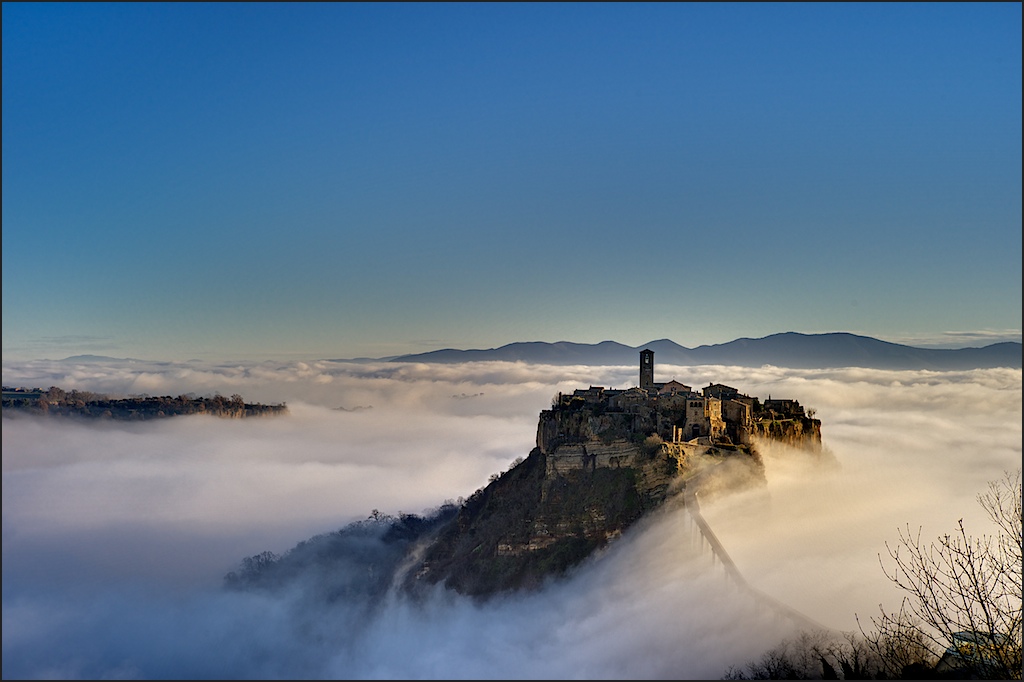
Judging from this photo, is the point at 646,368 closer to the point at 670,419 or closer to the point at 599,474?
the point at 670,419

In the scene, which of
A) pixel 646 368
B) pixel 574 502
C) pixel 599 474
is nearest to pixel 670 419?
pixel 599 474

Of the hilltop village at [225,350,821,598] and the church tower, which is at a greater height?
the church tower

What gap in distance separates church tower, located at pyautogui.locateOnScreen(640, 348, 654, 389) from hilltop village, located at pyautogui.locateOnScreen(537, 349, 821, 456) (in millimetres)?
63

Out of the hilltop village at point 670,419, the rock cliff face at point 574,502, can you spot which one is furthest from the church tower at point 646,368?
the rock cliff face at point 574,502

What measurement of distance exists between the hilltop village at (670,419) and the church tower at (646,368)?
6cm

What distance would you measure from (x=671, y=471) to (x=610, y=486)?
3728 mm

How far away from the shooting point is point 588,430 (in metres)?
39.8

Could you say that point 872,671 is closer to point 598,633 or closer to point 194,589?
point 598,633

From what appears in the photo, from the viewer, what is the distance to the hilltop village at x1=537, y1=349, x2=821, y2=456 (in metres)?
37.2

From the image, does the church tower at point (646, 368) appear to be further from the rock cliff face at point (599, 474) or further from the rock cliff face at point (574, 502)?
the rock cliff face at point (574, 502)

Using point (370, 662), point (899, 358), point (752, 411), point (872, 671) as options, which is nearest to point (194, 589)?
point (370, 662)

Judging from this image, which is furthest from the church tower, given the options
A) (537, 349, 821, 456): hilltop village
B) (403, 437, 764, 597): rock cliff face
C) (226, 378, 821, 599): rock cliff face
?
(403, 437, 764, 597): rock cliff face

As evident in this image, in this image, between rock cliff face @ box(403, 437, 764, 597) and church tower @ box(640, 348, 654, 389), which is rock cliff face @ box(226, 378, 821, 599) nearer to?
rock cliff face @ box(403, 437, 764, 597)

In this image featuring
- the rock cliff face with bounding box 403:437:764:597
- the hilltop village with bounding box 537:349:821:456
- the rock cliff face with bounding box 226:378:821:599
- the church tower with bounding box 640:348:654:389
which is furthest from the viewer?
the church tower with bounding box 640:348:654:389
